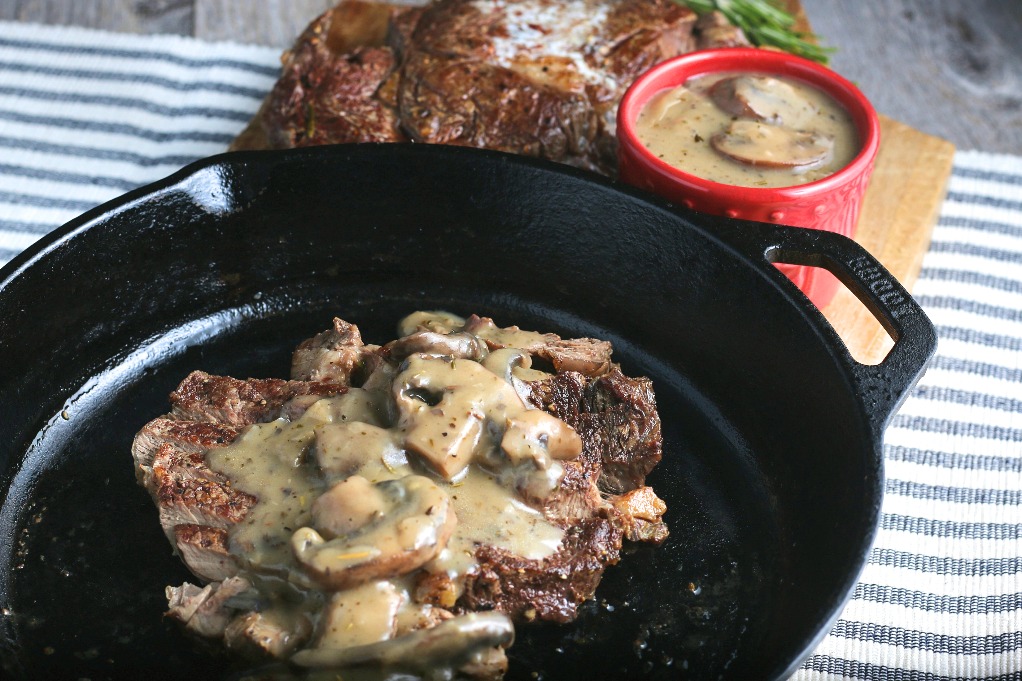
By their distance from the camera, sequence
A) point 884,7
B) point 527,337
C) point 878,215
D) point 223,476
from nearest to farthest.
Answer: point 223,476
point 527,337
point 878,215
point 884,7

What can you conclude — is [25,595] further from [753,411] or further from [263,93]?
[263,93]

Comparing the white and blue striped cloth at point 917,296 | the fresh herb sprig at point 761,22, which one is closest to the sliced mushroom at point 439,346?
the white and blue striped cloth at point 917,296

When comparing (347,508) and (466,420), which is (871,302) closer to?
(466,420)

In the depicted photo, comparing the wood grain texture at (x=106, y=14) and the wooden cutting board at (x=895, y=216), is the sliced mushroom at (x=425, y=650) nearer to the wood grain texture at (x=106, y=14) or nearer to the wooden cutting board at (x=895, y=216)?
the wooden cutting board at (x=895, y=216)

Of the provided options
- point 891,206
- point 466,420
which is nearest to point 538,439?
point 466,420

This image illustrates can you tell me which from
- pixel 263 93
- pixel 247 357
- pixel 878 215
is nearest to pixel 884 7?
pixel 878 215

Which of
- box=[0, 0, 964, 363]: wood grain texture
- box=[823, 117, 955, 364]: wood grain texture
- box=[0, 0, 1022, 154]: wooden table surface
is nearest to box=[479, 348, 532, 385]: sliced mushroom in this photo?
box=[823, 117, 955, 364]: wood grain texture
